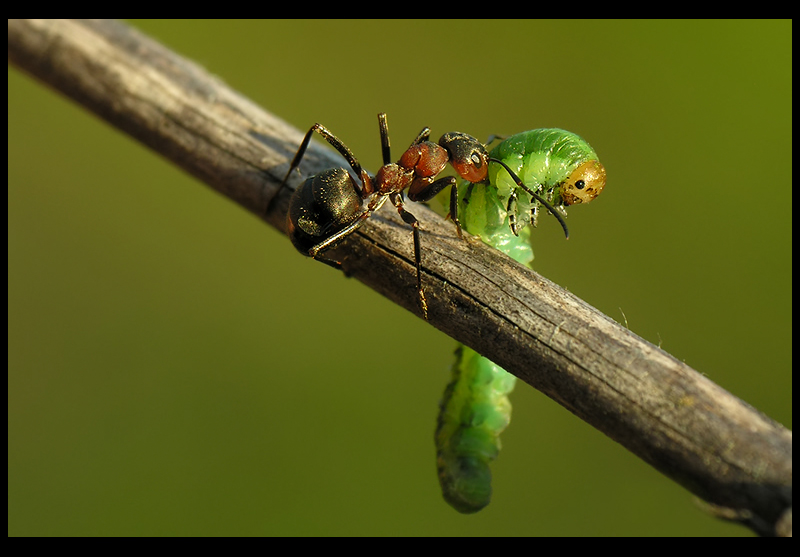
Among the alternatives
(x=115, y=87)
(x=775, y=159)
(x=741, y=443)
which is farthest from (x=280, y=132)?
(x=775, y=159)

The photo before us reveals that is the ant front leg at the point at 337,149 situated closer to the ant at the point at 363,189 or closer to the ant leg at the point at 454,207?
the ant at the point at 363,189

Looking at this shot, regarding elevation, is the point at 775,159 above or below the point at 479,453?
above

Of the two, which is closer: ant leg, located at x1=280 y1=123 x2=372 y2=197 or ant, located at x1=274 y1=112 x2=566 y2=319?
ant, located at x1=274 y1=112 x2=566 y2=319

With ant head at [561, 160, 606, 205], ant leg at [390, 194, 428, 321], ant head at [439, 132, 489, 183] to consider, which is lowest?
ant leg at [390, 194, 428, 321]

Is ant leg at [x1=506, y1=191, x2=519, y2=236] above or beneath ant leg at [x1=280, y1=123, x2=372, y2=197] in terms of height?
beneath

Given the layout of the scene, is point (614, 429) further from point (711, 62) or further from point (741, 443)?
point (711, 62)

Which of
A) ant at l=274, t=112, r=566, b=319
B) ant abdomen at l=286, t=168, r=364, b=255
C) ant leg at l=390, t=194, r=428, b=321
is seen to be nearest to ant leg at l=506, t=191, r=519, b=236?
ant at l=274, t=112, r=566, b=319

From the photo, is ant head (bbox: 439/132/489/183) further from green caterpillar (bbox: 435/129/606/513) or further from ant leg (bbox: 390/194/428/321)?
ant leg (bbox: 390/194/428/321)

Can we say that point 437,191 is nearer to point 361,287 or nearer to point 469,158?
point 469,158

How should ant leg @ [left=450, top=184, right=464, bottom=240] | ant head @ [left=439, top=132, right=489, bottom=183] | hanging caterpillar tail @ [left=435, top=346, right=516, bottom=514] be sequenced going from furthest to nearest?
1. ant head @ [left=439, top=132, right=489, bottom=183]
2. ant leg @ [left=450, top=184, right=464, bottom=240]
3. hanging caterpillar tail @ [left=435, top=346, right=516, bottom=514]
